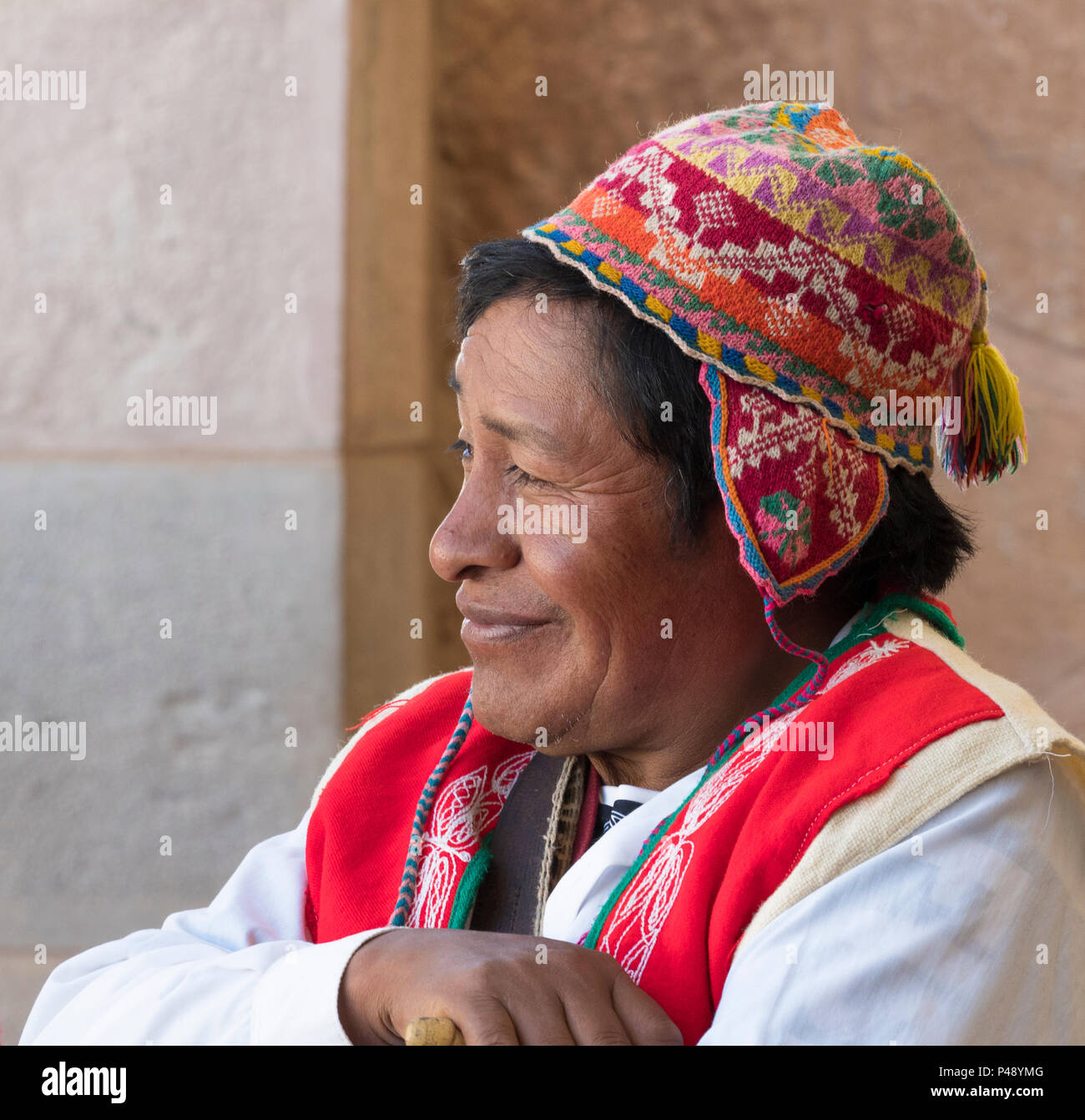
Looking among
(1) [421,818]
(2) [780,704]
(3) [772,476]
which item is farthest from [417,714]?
(3) [772,476]

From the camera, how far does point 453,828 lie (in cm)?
150

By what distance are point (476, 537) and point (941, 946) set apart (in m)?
0.64

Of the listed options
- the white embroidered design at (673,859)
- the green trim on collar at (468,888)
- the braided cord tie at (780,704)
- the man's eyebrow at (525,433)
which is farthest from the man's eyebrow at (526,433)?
the green trim on collar at (468,888)

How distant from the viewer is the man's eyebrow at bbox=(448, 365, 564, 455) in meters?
1.33

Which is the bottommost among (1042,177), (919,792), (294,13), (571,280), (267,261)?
(919,792)

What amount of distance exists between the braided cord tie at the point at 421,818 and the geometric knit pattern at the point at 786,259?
0.55 metres

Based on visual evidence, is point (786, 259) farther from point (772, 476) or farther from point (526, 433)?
point (526, 433)

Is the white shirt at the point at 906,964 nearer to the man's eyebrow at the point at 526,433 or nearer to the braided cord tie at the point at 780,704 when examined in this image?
the braided cord tie at the point at 780,704

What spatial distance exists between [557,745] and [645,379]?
1.41ft

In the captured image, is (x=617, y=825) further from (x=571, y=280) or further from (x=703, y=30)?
(x=703, y=30)

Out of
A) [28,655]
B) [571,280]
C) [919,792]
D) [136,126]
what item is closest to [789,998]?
[919,792]

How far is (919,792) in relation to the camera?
1.12m

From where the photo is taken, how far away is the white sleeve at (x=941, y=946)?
3.40 feet

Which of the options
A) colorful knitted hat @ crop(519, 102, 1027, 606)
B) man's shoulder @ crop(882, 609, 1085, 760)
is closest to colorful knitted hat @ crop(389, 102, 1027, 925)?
colorful knitted hat @ crop(519, 102, 1027, 606)
